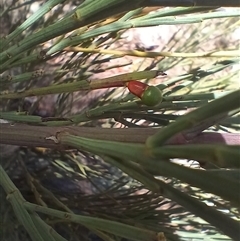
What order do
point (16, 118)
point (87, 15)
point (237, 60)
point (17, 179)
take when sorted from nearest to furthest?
point (87, 15)
point (16, 118)
point (237, 60)
point (17, 179)

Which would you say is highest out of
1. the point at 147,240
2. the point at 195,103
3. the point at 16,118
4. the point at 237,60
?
the point at 237,60

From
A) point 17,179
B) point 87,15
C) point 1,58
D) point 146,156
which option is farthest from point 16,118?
point 17,179

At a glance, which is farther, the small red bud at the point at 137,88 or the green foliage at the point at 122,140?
the small red bud at the point at 137,88

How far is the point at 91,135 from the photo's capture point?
491 mm

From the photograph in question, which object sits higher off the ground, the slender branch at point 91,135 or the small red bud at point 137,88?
the small red bud at point 137,88

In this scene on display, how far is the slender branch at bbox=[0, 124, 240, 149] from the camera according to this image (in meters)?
0.45

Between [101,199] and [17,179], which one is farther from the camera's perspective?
[17,179]

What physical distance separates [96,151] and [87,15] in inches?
6.6

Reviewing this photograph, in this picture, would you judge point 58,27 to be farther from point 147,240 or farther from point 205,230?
point 205,230

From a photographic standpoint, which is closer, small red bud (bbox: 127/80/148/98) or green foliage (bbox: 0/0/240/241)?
green foliage (bbox: 0/0/240/241)

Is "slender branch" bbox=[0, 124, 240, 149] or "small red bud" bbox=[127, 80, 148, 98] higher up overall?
"small red bud" bbox=[127, 80, 148, 98]

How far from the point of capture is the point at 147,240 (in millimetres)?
440

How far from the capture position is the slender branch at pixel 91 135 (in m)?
0.45

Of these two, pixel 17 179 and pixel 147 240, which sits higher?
pixel 17 179
